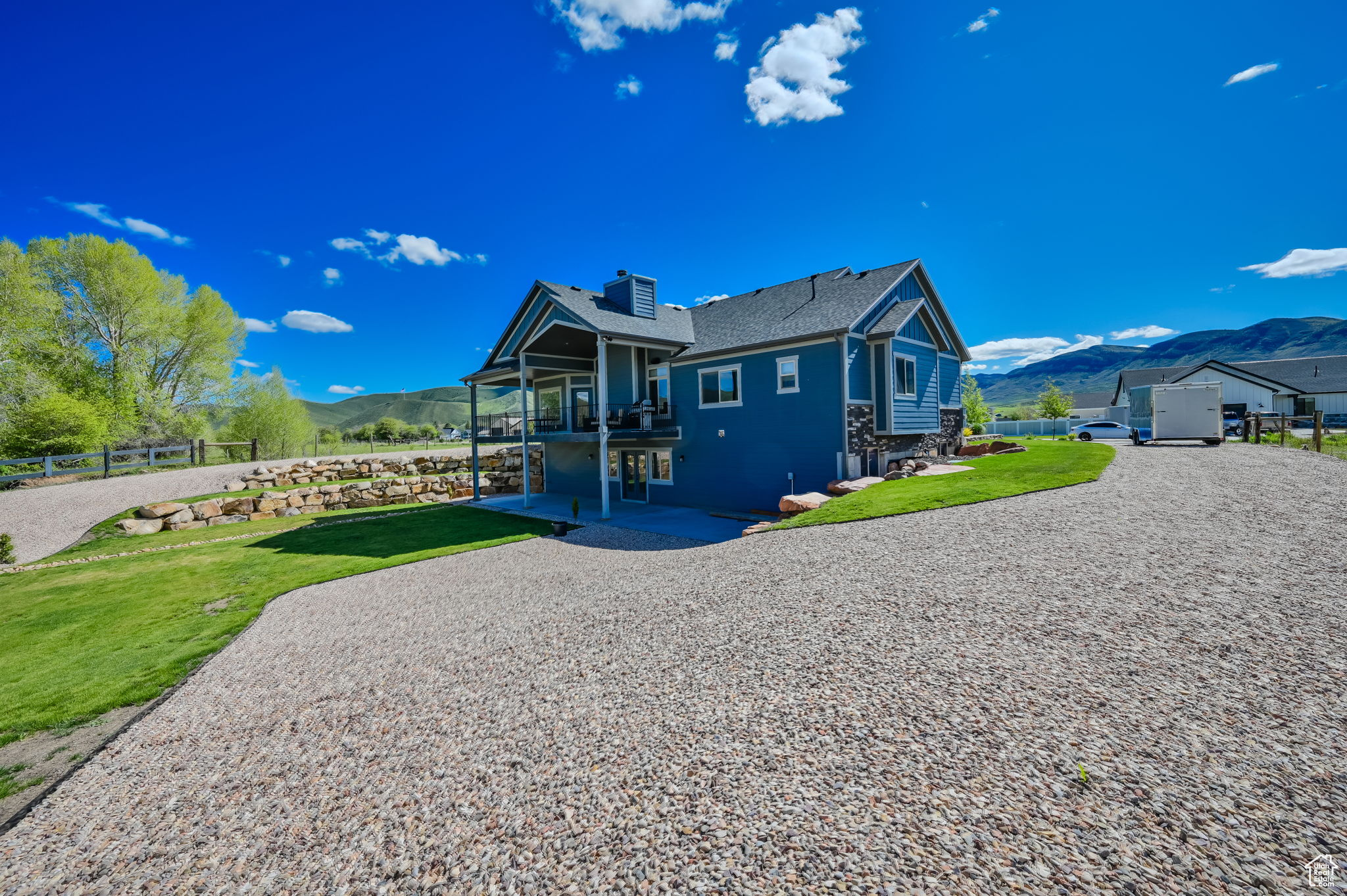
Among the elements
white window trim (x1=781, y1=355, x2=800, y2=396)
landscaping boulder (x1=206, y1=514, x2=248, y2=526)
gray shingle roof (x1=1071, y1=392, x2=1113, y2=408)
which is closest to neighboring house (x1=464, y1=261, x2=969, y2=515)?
white window trim (x1=781, y1=355, x2=800, y2=396)

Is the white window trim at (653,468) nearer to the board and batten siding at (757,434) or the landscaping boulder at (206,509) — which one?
the board and batten siding at (757,434)

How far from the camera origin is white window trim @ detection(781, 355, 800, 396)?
15477 mm

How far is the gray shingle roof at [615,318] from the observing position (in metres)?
16.7

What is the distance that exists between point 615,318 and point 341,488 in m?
12.7

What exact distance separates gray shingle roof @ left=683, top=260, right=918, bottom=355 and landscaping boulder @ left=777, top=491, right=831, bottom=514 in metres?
4.83

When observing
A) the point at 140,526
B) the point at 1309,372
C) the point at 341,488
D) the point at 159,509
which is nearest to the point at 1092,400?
the point at 1309,372

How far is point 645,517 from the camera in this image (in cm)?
1669

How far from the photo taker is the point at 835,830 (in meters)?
2.92

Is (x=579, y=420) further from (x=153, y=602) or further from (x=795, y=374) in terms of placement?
(x=153, y=602)

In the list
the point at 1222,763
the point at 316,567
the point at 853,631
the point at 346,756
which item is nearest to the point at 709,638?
the point at 853,631

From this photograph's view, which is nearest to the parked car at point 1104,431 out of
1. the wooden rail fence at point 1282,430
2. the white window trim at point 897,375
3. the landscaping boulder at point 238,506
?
the wooden rail fence at point 1282,430

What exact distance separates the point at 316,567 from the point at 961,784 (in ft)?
41.2

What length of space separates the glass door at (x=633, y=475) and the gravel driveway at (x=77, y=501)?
1466 centimetres

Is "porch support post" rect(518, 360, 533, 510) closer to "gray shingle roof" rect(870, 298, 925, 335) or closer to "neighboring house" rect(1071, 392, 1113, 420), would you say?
"gray shingle roof" rect(870, 298, 925, 335)
